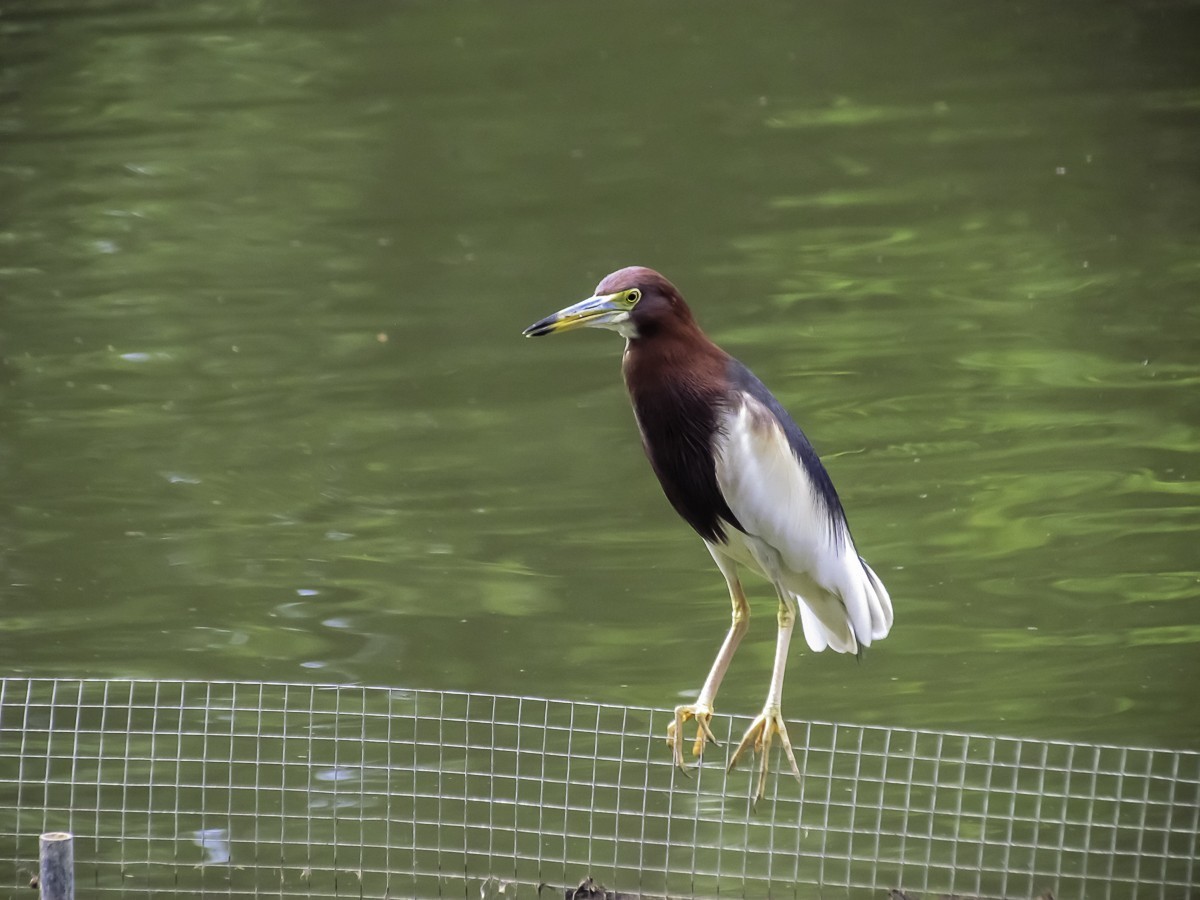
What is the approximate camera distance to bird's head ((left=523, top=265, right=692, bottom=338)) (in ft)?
8.43

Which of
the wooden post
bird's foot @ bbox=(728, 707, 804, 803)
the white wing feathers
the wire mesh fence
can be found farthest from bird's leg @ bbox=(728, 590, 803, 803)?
the wooden post

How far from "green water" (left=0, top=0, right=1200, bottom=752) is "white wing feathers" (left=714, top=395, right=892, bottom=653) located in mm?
944

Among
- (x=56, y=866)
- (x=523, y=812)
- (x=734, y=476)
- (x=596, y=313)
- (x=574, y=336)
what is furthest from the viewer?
(x=574, y=336)

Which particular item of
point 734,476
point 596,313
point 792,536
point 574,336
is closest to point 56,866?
point 596,313

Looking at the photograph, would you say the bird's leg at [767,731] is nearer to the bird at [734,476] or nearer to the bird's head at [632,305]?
the bird at [734,476]

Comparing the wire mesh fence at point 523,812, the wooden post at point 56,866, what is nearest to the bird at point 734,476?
the wire mesh fence at point 523,812

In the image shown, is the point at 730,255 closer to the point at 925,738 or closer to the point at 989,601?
the point at 989,601

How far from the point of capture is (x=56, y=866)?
206 cm

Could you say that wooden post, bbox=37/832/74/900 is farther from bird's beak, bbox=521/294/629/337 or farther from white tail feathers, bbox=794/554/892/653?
white tail feathers, bbox=794/554/892/653

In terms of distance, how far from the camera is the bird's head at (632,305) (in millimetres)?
2570

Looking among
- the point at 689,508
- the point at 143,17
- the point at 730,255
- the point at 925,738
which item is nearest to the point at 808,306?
the point at 730,255

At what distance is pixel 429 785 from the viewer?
12.3ft

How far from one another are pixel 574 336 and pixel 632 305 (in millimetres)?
3374

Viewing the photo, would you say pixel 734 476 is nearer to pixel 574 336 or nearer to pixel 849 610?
pixel 849 610
